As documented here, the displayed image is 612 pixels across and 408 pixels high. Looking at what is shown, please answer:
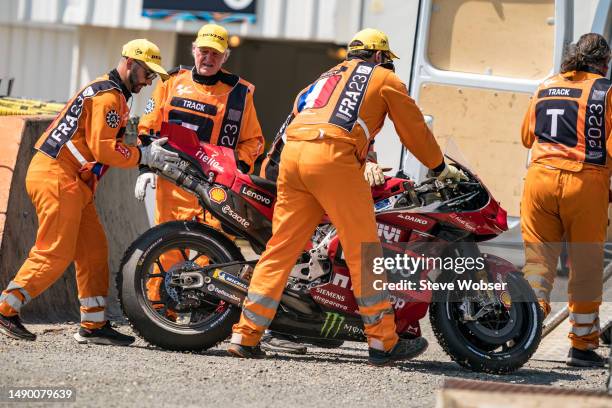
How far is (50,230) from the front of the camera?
6840mm

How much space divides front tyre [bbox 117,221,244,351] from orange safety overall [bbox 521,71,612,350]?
2.01 metres

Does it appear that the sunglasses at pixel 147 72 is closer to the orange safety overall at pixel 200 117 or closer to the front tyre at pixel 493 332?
the orange safety overall at pixel 200 117

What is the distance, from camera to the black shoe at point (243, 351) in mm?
6605

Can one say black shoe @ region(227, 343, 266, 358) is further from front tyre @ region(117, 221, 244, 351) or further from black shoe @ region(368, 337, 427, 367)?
black shoe @ region(368, 337, 427, 367)

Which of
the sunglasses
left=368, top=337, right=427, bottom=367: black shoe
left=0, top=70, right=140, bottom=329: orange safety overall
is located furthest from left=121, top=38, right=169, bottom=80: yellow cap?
left=368, top=337, right=427, bottom=367: black shoe

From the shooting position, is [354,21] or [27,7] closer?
[354,21]

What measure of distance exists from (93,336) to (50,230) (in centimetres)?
74

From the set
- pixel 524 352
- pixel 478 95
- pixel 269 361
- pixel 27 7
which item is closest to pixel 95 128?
pixel 269 361

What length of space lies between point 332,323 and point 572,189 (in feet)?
5.85

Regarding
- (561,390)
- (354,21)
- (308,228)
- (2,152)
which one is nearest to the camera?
(561,390)

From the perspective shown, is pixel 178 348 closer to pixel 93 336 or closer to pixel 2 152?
pixel 93 336

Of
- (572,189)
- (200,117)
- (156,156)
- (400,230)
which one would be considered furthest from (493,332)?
(200,117)

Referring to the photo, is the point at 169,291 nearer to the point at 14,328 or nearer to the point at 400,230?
the point at 14,328

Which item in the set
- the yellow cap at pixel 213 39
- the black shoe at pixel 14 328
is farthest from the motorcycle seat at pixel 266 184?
the black shoe at pixel 14 328
